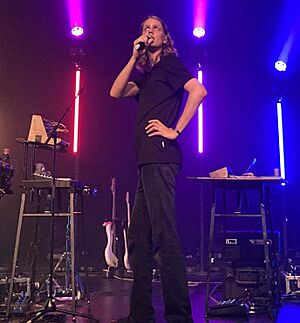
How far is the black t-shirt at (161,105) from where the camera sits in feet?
6.61

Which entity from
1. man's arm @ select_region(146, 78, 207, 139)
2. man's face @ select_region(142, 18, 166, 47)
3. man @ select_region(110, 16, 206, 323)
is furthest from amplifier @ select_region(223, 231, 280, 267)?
man's face @ select_region(142, 18, 166, 47)

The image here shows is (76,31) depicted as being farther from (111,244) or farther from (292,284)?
(292,284)

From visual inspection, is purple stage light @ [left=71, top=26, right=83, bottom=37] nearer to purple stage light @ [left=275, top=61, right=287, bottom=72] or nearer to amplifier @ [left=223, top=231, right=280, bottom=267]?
purple stage light @ [left=275, top=61, right=287, bottom=72]

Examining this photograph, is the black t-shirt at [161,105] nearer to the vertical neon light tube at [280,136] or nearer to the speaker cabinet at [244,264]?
the speaker cabinet at [244,264]

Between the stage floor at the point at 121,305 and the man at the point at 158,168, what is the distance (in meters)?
0.62

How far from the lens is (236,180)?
9.30ft

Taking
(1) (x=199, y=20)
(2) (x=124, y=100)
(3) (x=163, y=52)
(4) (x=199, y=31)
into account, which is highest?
(1) (x=199, y=20)

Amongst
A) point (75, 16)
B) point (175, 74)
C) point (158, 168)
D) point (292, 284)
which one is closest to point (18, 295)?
point (158, 168)

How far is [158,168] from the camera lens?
1978mm

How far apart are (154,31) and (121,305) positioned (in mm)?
1903

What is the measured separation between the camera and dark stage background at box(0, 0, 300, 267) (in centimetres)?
541

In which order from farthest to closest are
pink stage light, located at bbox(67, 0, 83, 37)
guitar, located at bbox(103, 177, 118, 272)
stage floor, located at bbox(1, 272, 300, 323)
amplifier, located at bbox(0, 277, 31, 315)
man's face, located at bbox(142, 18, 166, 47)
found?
pink stage light, located at bbox(67, 0, 83, 37) < guitar, located at bbox(103, 177, 118, 272) < amplifier, located at bbox(0, 277, 31, 315) < stage floor, located at bbox(1, 272, 300, 323) < man's face, located at bbox(142, 18, 166, 47)

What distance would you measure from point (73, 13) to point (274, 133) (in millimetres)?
2910

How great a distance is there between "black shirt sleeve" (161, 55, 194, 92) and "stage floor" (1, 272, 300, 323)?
132cm
